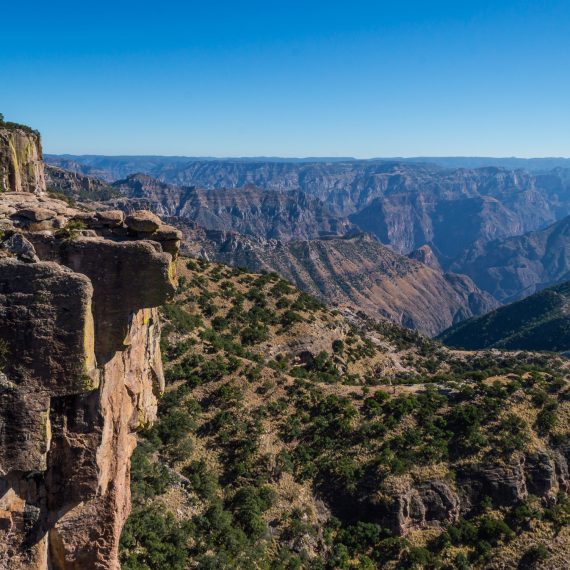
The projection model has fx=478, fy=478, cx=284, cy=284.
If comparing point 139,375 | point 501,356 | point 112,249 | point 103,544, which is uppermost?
point 112,249

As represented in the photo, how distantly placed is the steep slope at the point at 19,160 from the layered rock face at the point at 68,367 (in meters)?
31.2

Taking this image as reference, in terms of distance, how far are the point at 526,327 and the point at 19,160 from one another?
155778 millimetres

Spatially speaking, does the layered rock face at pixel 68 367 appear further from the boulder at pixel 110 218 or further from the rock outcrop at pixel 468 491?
the rock outcrop at pixel 468 491

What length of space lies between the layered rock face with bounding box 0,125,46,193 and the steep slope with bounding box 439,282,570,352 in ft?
433

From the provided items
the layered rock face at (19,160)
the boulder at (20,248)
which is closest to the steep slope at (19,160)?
the layered rock face at (19,160)

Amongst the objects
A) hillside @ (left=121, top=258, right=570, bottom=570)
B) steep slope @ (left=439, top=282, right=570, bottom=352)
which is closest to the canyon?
hillside @ (left=121, top=258, right=570, bottom=570)

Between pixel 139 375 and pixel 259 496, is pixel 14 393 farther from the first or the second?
pixel 259 496

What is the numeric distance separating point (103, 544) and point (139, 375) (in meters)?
6.77

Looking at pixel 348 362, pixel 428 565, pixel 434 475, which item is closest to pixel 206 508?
pixel 428 565

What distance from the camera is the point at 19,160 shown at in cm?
5056

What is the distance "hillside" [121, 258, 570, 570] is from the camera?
3031cm

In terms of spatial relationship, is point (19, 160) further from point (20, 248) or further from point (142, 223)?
point (20, 248)

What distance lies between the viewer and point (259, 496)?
109 feet

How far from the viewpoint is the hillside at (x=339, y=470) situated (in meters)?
30.3
